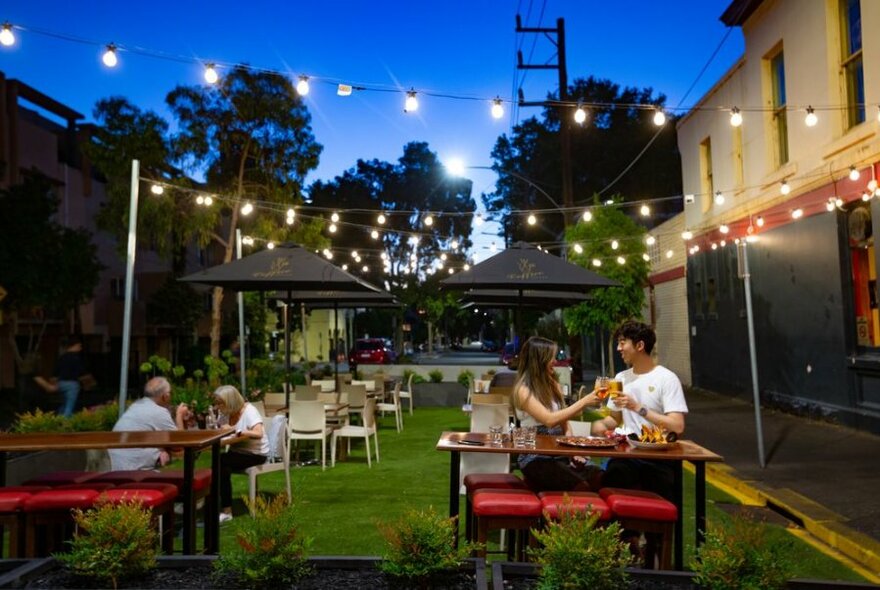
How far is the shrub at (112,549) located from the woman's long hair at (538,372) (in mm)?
2806

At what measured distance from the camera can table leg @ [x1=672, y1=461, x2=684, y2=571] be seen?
4.56 m

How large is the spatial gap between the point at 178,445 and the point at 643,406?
302cm

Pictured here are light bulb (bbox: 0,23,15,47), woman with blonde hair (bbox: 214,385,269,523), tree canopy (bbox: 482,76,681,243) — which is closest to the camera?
woman with blonde hair (bbox: 214,385,269,523)

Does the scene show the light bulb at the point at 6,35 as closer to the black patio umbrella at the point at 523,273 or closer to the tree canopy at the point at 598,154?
the black patio umbrella at the point at 523,273

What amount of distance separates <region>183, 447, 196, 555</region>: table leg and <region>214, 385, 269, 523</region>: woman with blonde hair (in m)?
1.68

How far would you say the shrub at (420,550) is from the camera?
3.44 meters

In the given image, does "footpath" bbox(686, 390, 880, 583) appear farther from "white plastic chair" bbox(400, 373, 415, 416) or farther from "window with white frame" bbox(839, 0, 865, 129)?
"white plastic chair" bbox(400, 373, 415, 416)

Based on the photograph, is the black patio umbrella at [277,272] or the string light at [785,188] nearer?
the black patio umbrella at [277,272]

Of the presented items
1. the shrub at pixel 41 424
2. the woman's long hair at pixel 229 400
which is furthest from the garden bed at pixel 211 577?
the shrub at pixel 41 424

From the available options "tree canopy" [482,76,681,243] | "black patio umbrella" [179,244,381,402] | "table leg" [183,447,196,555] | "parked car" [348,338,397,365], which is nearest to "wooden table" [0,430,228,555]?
"table leg" [183,447,196,555]

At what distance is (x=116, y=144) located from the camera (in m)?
21.3

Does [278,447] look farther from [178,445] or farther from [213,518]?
[178,445]

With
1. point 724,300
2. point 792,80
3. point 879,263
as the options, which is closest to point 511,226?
point 724,300

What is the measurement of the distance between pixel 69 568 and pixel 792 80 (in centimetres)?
1380
